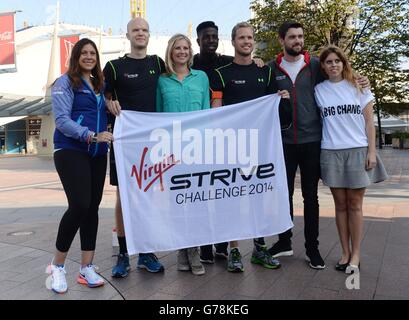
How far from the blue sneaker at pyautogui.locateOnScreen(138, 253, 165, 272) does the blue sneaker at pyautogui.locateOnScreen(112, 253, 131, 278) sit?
14cm

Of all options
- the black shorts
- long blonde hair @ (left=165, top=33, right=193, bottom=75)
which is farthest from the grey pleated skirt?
the black shorts

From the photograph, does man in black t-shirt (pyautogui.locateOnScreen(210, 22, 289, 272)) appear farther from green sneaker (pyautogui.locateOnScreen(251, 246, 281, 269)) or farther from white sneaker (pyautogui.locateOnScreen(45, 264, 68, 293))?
white sneaker (pyautogui.locateOnScreen(45, 264, 68, 293))

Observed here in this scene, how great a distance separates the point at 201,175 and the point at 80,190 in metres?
1.08

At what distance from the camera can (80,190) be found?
3.61 metres

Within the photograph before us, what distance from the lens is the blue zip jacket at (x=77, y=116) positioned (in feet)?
11.4

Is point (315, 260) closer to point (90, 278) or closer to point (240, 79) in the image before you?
point (240, 79)

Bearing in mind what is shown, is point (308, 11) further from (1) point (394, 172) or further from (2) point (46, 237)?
(2) point (46, 237)

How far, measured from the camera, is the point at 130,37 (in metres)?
3.98

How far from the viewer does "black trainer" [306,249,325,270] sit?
423 centimetres

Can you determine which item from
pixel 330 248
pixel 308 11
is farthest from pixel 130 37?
pixel 308 11

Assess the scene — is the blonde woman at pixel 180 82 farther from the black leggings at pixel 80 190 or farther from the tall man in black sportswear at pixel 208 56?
the black leggings at pixel 80 190

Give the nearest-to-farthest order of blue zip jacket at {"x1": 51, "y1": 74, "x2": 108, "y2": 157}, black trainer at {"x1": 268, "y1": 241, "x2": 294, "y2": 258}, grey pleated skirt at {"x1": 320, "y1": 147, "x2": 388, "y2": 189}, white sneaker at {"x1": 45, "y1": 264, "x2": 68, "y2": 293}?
blue zip jacket at {"x1": 51, "y1": 74, "x2": 108, "y2": 157} < white sneaker at {"x1": 45, "y1": 264, "x2": 68, "y2": 293} < grey pleated skirt at {"x1": 320, "y1": 147, "x2": 388, "y2": 189} < black trainer at {"x1": 268, "y1": 241, "x2": 294, "y2": 258}

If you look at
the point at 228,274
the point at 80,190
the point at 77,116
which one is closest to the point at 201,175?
the point at 228,274

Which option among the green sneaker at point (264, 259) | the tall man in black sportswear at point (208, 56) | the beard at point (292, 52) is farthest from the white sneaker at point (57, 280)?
the beard at point (292, 52)
